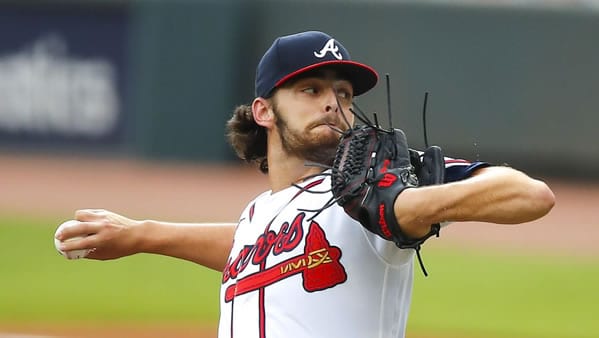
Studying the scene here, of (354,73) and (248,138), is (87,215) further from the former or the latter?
(354,73)

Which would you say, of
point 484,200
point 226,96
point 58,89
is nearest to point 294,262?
point 484,200

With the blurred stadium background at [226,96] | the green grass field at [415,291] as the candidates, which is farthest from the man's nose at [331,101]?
the blurred stadium background at [226,96]

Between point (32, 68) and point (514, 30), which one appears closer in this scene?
point (514, 30)

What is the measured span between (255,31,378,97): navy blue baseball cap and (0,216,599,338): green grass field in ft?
16.6

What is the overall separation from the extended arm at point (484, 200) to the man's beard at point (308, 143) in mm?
726

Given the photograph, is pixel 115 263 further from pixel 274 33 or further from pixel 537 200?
pixel 537 200

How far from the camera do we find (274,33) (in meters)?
17.4

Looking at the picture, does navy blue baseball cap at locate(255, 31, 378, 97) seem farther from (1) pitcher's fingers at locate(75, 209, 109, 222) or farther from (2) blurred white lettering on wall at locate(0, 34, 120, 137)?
(2) blurred white lettering on wall at locate(0, 34, 120, 137)

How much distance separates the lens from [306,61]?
369 centimetres

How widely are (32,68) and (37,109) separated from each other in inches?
25.4

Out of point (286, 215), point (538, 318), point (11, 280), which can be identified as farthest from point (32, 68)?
point (286, 215)

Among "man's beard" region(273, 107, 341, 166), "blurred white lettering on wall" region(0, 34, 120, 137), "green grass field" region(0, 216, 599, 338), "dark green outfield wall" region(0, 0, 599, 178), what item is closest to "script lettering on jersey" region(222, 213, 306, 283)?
"man's beard" region(273, 107, 341, 166)

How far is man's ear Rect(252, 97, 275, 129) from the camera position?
3.90 metres

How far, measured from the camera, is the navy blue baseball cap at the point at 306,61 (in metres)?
3.69
